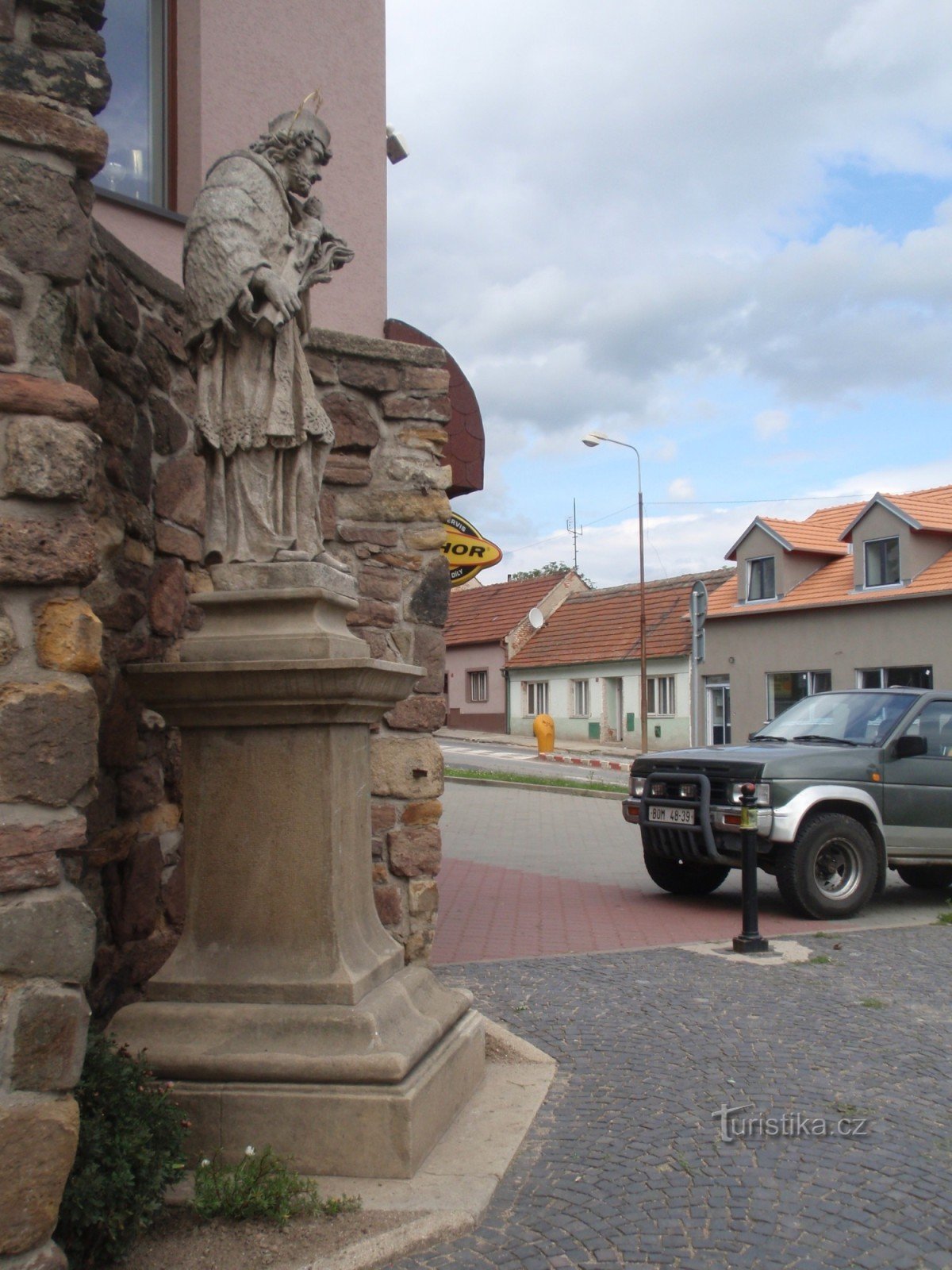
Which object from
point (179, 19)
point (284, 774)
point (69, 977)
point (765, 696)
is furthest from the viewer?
point (765, 696)

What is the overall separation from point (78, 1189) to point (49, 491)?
1.66 meters

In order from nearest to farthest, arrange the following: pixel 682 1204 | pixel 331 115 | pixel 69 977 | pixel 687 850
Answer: pixel 69 977, pixel 682 1204, pixel 331 115, pixel 687 850

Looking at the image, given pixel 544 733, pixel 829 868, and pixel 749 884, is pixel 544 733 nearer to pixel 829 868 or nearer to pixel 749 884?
pixel 829 868

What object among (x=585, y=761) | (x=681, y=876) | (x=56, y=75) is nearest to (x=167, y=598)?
(x=56, y=75)

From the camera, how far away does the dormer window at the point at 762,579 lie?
31688mm

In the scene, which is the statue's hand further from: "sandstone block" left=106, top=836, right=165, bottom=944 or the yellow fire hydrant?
the yellow fire hydrant

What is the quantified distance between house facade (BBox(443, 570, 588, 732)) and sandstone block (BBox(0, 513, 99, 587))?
1531 inches

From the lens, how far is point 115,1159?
3006 mm

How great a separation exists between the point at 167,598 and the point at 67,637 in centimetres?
250

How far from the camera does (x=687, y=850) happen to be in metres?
9.41

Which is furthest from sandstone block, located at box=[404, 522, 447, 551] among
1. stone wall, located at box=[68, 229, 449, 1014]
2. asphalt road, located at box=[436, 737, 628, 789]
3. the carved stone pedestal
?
asphalt road, located at box=[436, 737, 628, 789]

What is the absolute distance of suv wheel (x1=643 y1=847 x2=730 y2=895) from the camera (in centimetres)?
1018

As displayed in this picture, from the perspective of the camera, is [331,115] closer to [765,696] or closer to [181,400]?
[181,400]

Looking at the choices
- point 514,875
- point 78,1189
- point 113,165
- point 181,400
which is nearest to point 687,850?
point 514,875
